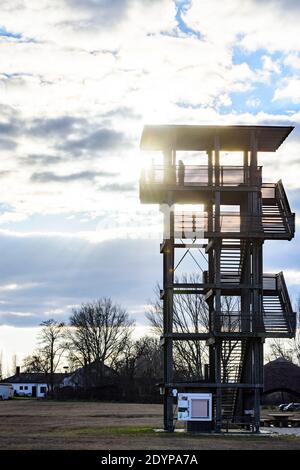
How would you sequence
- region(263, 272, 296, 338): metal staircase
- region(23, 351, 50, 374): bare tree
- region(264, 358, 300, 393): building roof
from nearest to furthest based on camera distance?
region(263, 272, 296, 338): metal staircase → region(264, 358, 300, 393): building roof → region(23, 351, 50, 374): bare tree

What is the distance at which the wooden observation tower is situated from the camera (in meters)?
42.7

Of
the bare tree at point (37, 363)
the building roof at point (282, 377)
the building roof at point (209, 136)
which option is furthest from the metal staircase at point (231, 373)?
the bare tree at point (37, 363)

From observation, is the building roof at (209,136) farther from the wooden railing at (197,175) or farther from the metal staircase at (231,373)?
the metal staircase at (231,373)

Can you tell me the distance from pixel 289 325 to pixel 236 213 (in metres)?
6.72

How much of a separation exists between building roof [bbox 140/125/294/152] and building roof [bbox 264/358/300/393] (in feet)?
178

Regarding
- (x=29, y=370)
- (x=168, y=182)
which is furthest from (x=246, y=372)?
(x=29, y=370)

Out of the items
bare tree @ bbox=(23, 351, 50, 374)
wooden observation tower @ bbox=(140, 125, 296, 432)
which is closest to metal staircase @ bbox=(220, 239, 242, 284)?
wooden observation tower @ bbox=(140, 125, 296, 432)

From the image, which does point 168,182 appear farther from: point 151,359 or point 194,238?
point 151,359

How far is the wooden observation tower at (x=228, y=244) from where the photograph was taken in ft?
140

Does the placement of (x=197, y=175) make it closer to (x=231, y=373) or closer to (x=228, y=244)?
(x=228, y=244)

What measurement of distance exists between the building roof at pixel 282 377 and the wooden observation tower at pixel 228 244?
51887mm

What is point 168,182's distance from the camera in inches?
1714

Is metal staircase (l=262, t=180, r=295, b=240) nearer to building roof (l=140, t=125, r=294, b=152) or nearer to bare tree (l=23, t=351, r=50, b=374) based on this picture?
building roof (l=140, t=125, r=294, b=152)
